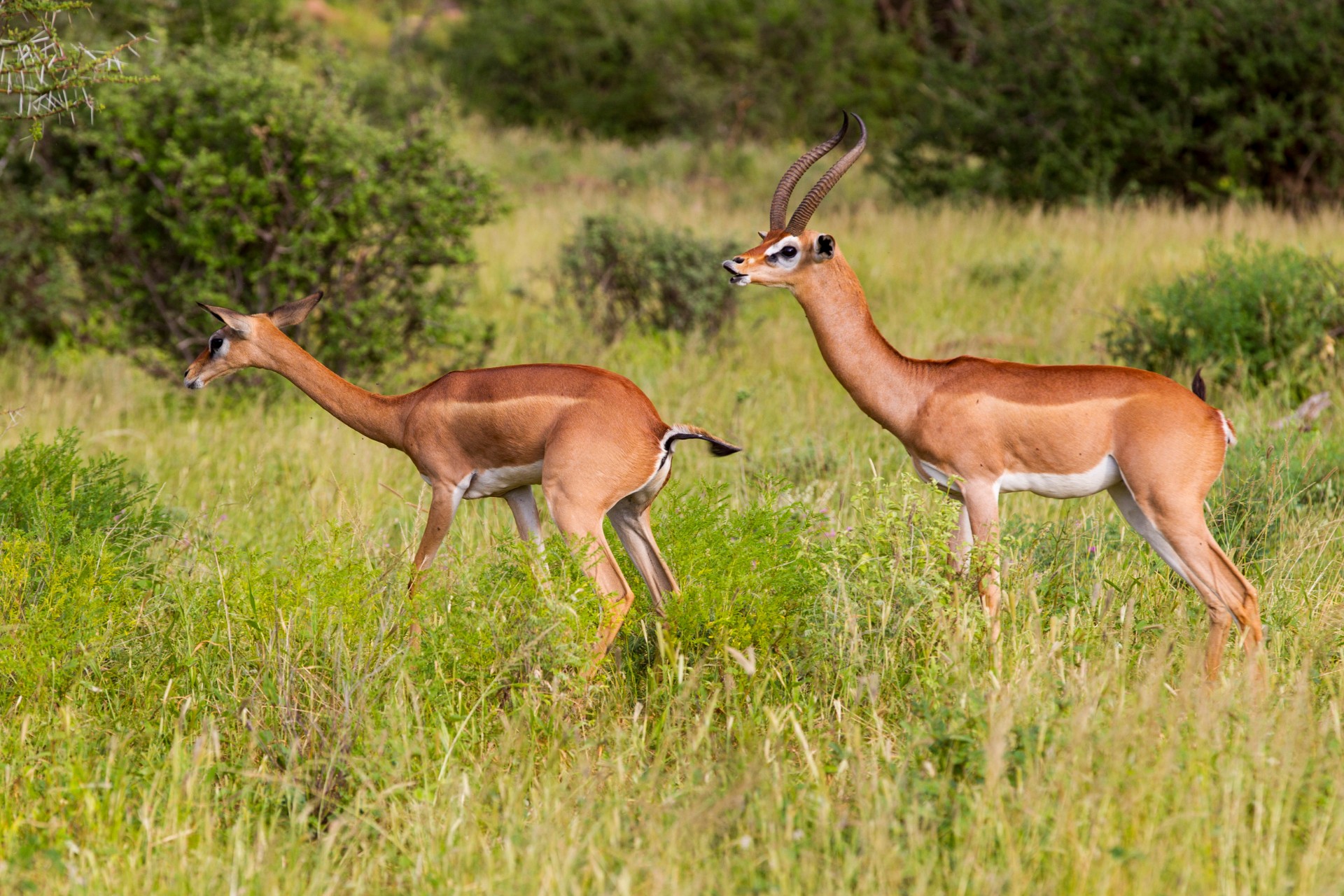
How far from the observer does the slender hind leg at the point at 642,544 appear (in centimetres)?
465

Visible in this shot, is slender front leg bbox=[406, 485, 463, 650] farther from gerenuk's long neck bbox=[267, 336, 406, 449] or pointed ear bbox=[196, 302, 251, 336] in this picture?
pointed ear bbox=[196, 302, 251, 336]

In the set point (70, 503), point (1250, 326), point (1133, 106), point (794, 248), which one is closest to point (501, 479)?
point (794, 248)

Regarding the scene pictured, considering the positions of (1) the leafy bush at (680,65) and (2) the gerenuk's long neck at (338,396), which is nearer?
(2) the gerenuk's long neck at (338,396)

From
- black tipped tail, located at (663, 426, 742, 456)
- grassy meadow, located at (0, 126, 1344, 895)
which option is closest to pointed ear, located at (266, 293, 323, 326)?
grassy meadow, located at (0, 126, 1344, 895)

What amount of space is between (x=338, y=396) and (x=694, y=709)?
72.3 inches

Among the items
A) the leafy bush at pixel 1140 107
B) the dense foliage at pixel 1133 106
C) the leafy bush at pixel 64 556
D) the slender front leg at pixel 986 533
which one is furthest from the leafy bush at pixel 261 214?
the dense foliage at pixel 1133 106

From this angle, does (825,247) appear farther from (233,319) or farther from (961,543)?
(233,319)

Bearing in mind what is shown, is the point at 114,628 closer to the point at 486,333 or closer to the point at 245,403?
the point at 245,403

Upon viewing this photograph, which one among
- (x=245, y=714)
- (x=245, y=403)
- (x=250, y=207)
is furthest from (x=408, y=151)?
(x=245, y=714)

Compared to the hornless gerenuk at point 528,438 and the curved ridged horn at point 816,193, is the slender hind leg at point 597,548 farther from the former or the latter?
the curved ridged horn at point 816,193

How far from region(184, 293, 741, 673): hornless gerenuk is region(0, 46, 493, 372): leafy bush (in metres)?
3.96

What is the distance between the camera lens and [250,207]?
877 centimetres

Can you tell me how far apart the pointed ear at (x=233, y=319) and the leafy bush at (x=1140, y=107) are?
39.5 feet

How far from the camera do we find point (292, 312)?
5.05 meters
